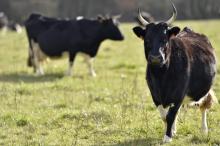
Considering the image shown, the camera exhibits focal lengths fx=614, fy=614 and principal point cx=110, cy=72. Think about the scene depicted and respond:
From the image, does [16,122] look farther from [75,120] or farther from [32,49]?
[32,49]

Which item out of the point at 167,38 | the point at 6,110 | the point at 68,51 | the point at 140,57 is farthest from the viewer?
the point at 140,57

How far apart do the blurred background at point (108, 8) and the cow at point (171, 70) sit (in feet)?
170

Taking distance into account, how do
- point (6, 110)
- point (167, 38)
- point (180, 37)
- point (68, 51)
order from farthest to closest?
point (68, 51) → point (6, 110) → point (180, 37) → point (167, 38)

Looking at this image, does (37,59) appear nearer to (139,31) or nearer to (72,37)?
(72,37)

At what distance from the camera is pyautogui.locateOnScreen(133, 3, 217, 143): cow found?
8273 mm

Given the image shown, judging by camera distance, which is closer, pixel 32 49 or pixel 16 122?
pixel 16 122

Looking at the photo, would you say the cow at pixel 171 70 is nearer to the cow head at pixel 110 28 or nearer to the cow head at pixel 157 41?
the cow head at pixel 157 41

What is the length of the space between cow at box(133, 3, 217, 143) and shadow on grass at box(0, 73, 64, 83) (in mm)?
7107

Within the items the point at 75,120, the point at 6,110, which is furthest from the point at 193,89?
the point at 6,110

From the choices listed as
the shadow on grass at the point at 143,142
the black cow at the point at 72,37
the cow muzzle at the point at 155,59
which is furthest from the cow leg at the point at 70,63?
the cow muzzle at the point at 155,59

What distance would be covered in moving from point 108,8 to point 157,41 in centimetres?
5949

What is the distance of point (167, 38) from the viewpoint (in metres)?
8.37

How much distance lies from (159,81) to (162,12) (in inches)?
2236

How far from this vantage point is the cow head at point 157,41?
Answer: 8.07 meters
